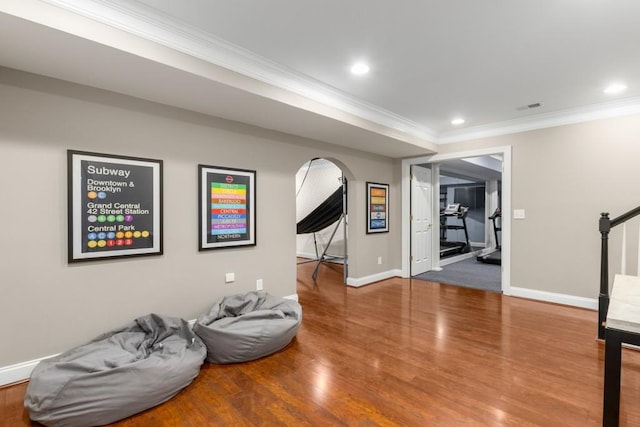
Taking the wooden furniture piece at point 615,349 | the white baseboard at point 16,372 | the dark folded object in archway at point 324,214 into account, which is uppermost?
the dark folded object in archway at point 324,214

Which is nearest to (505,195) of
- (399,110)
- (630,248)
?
(630,248)

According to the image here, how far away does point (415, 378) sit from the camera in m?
2.23

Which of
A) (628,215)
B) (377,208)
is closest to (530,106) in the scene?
(628,215)

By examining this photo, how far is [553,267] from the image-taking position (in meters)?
3.98

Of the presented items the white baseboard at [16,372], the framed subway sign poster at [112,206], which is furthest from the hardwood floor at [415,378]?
the framed subway sign poster at [112,206]

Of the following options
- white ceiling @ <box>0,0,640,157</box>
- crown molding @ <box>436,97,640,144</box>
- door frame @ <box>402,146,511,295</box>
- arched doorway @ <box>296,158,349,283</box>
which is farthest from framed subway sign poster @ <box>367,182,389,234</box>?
white ceiling @ <box>0,0,640,157</box>

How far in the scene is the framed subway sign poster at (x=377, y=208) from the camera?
507cm

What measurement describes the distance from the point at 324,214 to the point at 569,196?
12.0 feet

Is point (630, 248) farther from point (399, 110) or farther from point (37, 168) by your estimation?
point (37, 168)

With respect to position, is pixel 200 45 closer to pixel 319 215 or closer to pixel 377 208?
pixel 377 208

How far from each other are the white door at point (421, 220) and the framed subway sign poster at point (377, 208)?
488 mm

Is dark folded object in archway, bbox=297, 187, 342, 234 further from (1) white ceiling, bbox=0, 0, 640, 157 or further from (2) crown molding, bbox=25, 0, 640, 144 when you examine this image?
(1) white ceiling, bbox=0, 0, 640, 157

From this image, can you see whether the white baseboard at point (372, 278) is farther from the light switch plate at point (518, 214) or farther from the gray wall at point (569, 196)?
the light switch plate at point (518, 214)

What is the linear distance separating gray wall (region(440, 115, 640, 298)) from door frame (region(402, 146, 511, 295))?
0.07 m
